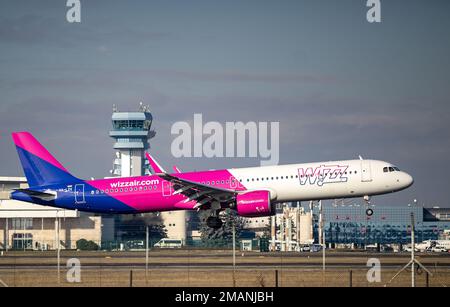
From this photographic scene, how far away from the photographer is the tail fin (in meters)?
73.2

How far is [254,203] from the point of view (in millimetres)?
66562

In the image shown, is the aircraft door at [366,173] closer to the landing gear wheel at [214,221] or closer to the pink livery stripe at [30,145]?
the landing gear wheel at [214,221]

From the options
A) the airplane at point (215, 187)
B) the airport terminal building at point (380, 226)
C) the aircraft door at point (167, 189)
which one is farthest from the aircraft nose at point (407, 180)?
the airport terminal building at point (380, 226)

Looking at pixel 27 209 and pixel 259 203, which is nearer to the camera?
pixel 259 203

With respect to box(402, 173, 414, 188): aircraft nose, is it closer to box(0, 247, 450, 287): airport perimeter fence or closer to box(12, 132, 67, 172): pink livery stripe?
box(0, 247, 450, 287): airport perimeter fence

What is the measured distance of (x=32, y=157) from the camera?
75.1 metres

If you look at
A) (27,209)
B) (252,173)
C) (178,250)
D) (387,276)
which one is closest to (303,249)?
(178,250)

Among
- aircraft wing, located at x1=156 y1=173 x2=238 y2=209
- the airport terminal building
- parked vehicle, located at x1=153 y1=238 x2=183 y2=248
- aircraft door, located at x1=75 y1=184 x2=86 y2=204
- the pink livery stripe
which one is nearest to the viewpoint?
aircraft wing, located at x1=156 y1=173 x2=238 y2=209

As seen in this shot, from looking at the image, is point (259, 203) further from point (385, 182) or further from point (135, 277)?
point (135, 277)

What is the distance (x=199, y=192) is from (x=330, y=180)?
9.64m

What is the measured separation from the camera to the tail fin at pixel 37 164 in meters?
73.2

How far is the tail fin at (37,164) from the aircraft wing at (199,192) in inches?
376

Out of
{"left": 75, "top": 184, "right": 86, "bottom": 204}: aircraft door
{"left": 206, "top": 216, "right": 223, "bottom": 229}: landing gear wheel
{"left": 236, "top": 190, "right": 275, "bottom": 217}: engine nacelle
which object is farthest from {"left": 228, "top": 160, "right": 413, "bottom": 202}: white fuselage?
{"left": 75, "top": 184, "right": 86, "bottom": 204}: aircraft door
